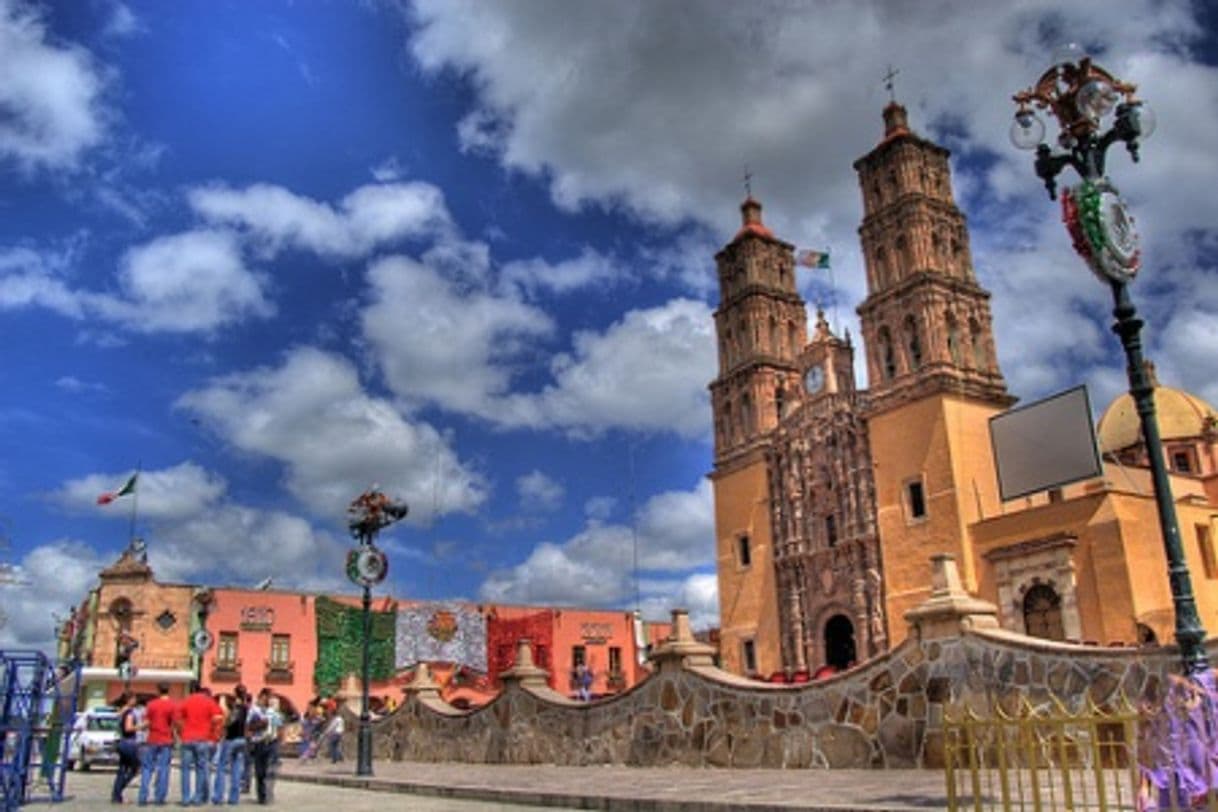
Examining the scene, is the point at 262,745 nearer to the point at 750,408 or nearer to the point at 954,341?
the point at 954,341

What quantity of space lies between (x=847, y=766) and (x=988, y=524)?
865 inches

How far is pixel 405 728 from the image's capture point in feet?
73.6

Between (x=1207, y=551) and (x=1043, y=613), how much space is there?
17.9 feet

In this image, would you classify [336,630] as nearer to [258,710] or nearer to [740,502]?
[740,502]

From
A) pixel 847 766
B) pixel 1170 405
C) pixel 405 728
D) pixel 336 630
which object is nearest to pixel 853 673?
pixel 847 766

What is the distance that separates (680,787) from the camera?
36.9 ft

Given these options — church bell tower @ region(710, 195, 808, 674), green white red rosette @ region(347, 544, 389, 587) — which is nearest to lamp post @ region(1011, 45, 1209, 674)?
green white red rosette @ region(347, 544, 389, 587)

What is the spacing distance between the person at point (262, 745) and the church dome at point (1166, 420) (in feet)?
129

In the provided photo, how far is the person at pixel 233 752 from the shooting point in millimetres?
11703

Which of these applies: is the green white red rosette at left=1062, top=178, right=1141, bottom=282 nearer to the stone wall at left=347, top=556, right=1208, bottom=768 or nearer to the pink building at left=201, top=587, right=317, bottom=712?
the stone wall at left=347, top=556, right=1208, bottom=768

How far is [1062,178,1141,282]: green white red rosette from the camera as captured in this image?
838 cm

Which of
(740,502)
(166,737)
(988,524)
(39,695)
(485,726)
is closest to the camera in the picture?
(39,695)

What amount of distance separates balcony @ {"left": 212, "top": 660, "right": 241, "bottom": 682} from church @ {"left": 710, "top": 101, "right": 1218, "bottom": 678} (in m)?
19.4

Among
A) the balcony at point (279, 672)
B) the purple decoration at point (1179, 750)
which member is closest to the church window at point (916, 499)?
the balcony at point (279, 672)
